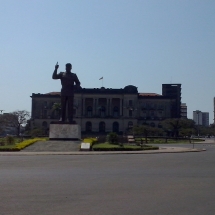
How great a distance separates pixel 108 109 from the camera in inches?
5103

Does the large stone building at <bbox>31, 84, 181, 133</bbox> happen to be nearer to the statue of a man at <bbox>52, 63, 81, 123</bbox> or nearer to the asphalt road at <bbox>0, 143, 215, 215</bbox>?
the statue of a man at <bbox>52, 63, 81, 123</bbox>

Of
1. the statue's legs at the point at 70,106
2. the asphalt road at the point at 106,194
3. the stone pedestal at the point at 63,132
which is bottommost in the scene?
the asphalt road at the point at 106,194

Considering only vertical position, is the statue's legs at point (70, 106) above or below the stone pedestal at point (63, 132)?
above

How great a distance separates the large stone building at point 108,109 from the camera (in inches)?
5017

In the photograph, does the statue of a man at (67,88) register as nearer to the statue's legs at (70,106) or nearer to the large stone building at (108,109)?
the statue's legs at (70,106)

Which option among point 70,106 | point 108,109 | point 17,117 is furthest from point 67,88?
point 108,109

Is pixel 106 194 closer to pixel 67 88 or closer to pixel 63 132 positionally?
pixel 63 132

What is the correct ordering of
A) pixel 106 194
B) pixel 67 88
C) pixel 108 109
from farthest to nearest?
pixel 108 109 → pixel 67 88 → pixel 106 194

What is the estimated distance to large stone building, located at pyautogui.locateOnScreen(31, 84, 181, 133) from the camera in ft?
418

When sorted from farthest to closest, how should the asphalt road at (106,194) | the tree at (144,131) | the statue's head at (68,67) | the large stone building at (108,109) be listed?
the large stone building at (108,109)
the tree at (144,131)
the statue's head at (68,67)
the asphalt road at (106,194)

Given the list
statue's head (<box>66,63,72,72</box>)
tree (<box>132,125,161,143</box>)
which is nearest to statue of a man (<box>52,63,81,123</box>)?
statue's head (<box>66,63,72,72</box>)

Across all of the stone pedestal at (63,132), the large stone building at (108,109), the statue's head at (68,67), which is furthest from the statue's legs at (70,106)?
the large stone building at (108,109)

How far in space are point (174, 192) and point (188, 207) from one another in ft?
7.67

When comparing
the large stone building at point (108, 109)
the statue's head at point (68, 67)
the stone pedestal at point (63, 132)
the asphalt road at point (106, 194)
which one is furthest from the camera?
the large stone building at point (108, 109)
